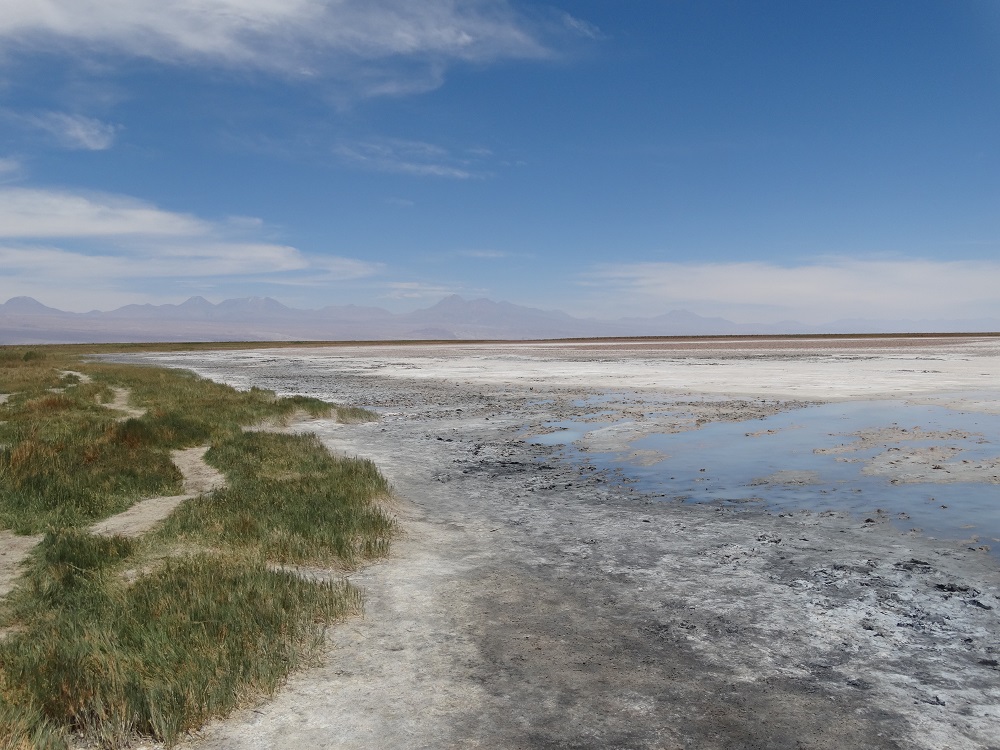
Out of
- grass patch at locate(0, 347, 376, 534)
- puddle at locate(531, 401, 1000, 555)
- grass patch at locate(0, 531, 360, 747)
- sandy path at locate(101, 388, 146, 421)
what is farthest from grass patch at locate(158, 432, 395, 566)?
sandy path at locate(101, 388, 146, 421)

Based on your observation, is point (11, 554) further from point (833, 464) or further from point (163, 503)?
point (833, 464)

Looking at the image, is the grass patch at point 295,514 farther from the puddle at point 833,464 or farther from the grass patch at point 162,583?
the puddle at point 833,464

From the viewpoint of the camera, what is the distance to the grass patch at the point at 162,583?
5.00 metres

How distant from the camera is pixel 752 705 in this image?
16.9 ft

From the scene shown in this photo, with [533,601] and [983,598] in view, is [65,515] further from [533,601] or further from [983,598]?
[983,598]

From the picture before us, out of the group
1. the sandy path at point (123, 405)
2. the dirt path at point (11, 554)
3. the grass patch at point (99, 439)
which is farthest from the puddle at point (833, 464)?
the sandy path at point (123, 405)

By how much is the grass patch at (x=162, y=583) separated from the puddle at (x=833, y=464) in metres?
5.97

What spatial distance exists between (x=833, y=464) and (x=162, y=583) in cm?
1249

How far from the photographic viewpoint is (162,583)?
7301 mm

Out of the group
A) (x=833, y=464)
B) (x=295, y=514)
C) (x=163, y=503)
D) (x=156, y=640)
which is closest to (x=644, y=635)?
(x=156, y=640)

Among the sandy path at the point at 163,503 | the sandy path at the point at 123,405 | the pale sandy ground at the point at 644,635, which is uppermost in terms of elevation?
the sandy path at the point at 123,405

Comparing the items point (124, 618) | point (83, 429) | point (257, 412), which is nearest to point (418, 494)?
point (124, 618)

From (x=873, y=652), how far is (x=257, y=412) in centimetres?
2162

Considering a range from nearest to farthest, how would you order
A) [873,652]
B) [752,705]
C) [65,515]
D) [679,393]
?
[752,705] → [873,652] → [65,515] → [679,393]
